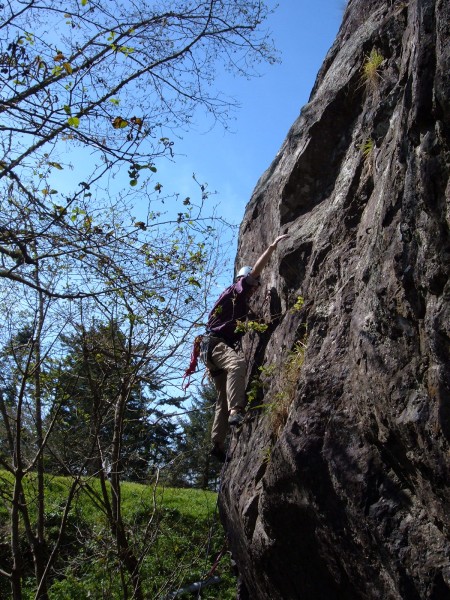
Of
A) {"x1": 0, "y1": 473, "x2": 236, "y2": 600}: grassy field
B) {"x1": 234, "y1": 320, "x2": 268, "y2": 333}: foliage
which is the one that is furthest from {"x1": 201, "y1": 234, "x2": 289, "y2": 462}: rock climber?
{"x1": 0, "y1": 473, "x2": 236, "y2": 600}: grassy field

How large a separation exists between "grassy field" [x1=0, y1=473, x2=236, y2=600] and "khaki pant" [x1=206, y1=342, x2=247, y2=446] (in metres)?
1.49

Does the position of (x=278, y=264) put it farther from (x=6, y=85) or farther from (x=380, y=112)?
(x=6, y=85)

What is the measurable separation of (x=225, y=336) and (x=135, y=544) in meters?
3.05

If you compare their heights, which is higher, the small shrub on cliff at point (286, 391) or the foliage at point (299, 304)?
the foliage at point (299, 304)

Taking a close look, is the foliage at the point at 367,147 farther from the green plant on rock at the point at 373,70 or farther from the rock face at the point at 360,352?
the green plant on rock at the point at 373,70

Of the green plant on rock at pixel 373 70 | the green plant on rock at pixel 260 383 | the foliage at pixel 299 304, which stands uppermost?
the green plant on rock at pixel 373 70

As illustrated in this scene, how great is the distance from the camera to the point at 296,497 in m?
4.95

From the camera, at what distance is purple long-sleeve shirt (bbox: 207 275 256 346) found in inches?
295

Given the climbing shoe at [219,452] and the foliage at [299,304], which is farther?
the climbing shoe at [219,452]

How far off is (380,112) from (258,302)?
303cm

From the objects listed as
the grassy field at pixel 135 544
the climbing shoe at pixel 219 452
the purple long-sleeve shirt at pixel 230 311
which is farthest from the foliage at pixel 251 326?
the grassy field at pixel 135 544

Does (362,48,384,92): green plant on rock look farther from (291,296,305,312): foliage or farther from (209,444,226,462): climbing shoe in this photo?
(209,444,226,462): climbing shoe

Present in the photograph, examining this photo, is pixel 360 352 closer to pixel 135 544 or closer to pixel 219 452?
pixel 219 452

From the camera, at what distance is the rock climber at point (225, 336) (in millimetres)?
7352
